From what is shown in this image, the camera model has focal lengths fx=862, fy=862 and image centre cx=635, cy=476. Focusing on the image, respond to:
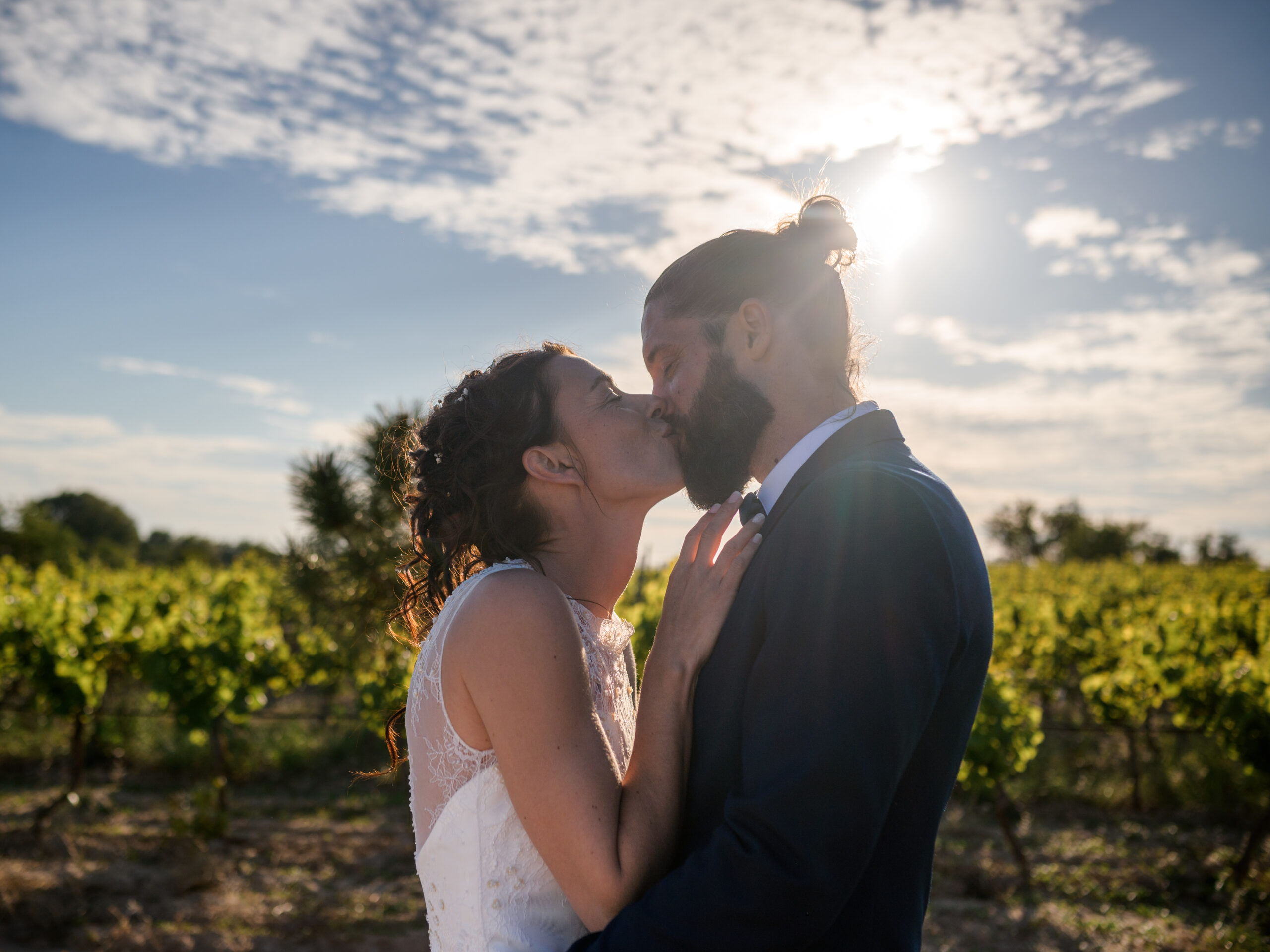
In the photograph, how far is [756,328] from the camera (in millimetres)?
1999

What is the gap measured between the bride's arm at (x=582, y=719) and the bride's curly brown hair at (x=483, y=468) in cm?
37

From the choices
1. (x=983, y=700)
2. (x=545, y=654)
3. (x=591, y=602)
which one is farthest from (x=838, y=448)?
(x=983, y=700)

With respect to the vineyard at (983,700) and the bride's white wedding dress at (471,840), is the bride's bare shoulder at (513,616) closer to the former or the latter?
the bride's white wedding dress at (471,840)

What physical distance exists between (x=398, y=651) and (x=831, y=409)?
278 inches

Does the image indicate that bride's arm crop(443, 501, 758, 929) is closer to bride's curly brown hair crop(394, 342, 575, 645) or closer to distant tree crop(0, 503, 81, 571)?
bride's curly brown hair crop(394, 342, 575, 645)

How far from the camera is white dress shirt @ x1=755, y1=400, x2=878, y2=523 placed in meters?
1.70

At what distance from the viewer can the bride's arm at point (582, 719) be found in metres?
1.51

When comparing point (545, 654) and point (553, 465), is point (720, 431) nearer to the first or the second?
point (553, 465)

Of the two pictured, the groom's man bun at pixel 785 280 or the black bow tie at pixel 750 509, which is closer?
the black bow tie at pixel 750 509

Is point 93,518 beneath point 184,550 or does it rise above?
above

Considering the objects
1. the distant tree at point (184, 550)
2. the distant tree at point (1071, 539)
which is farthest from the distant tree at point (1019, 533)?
the distant tree at point (184, 550)

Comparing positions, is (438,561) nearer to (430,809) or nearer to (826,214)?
(430,809)

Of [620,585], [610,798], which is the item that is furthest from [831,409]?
[610,798]

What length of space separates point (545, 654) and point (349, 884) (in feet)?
22.4
